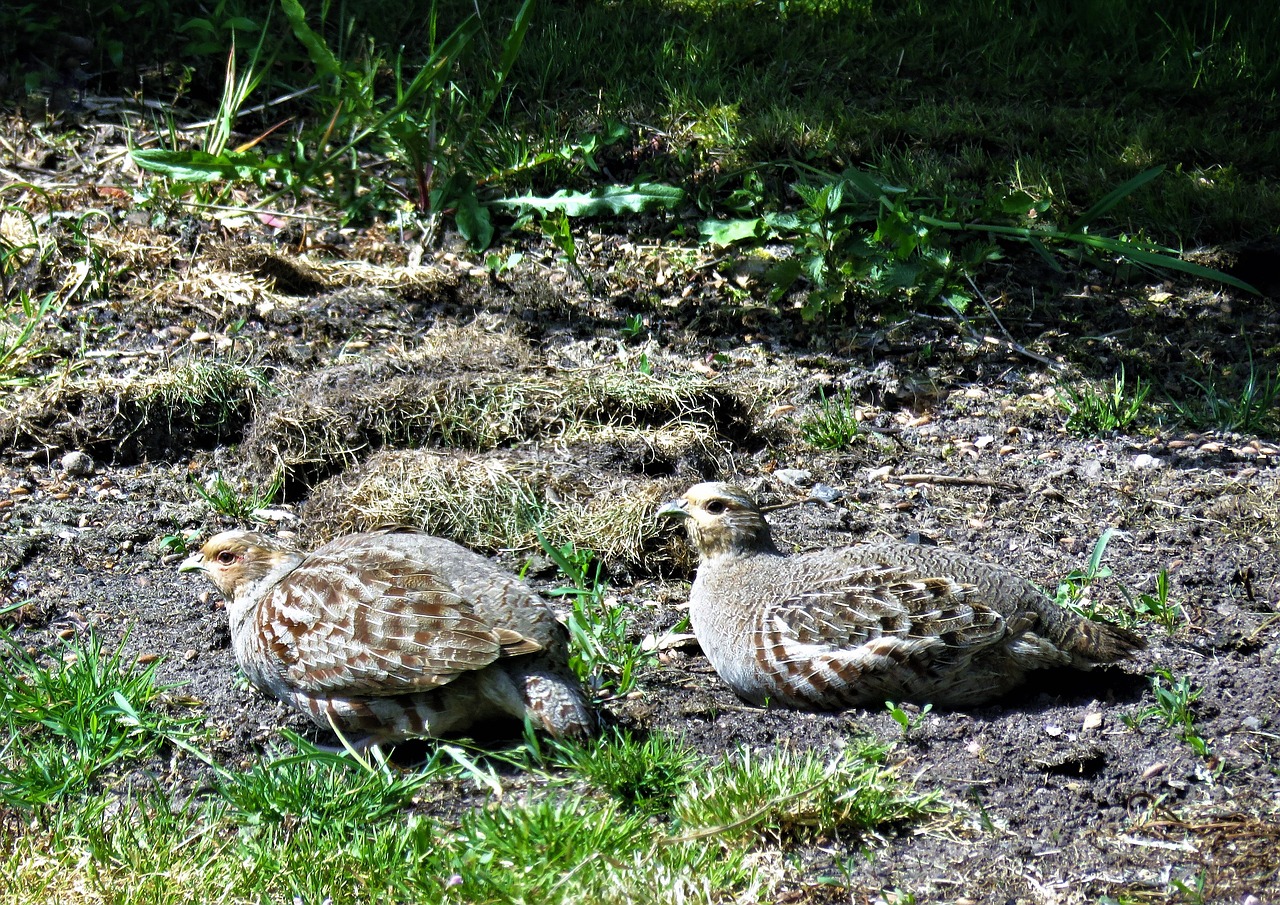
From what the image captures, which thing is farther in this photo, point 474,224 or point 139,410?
point 474,224

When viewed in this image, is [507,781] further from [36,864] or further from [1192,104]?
[1192,104]

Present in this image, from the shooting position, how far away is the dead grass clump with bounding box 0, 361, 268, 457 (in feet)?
19.4

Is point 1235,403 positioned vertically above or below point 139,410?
above

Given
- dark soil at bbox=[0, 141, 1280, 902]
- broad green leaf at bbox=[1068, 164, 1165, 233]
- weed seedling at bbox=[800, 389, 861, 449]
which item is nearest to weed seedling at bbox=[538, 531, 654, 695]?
dark soil at bbox=[0, 141, 1280, 902]

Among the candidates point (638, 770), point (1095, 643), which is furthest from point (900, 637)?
point (638, 770)

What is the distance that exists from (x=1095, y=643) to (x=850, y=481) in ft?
5.84

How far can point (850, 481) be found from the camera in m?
5.71

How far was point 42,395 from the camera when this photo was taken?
602cm

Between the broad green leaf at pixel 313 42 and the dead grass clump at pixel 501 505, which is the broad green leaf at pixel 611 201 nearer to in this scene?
the broad green leaf at pixel 313 42

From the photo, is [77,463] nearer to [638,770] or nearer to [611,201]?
[611,201]

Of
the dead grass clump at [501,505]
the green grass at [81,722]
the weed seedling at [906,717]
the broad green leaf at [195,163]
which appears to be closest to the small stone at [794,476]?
the dead grass clump at [501,505]

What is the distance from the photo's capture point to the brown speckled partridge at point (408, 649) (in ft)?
12.8

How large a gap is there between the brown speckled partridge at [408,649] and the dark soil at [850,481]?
12.5 inches

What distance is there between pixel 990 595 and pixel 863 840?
1.00 meters
